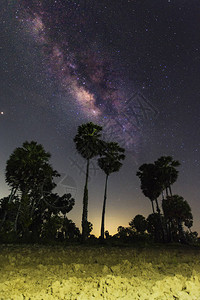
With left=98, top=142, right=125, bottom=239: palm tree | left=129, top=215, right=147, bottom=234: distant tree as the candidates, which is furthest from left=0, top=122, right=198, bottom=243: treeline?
left=129, top=215, right=147, bottom=234: distant tree

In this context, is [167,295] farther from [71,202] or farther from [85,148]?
[71,202]

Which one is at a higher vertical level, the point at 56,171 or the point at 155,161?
the point at 155,161

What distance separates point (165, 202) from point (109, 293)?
35741 mm

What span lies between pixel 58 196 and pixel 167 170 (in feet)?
74.0

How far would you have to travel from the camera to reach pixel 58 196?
36969 mm

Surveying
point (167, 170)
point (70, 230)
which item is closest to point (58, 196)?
point (70, 230)

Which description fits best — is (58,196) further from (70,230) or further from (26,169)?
(26,169)

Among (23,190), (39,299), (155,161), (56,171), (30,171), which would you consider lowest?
(39,299)

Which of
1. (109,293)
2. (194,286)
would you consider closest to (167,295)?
(194,286)

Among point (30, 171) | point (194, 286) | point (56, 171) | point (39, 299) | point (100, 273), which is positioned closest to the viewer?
point (39, 299)

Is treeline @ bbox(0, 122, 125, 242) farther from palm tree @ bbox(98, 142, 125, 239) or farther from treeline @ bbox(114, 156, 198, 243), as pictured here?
treeline @ bbox(114, 156, 198, 243)

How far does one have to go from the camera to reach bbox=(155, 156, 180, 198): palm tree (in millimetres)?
34969

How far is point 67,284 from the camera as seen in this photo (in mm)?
2516

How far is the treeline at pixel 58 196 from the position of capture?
846 inches
